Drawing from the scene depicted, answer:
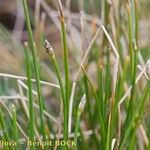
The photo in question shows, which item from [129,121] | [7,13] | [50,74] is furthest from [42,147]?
[7,13]

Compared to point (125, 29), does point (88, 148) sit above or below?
below

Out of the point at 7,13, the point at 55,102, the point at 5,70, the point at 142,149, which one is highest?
the point at 7,13

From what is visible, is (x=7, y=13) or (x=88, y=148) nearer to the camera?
(x=88, y=148)

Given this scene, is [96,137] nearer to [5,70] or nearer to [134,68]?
[134,68]

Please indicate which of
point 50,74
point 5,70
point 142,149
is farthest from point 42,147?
point 5,70

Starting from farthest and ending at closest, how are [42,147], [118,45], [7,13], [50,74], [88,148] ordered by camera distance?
[7,13]
[50,74]
[118,45]
[88,148]
[42,147]

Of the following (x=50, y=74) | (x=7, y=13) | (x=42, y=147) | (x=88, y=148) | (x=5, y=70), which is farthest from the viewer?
(x=7, y=13)

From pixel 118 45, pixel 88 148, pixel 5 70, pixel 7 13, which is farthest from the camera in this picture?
pixel 7 13

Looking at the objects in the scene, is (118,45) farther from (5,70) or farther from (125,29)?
(5,70)

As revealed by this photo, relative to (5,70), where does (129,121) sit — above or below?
below
